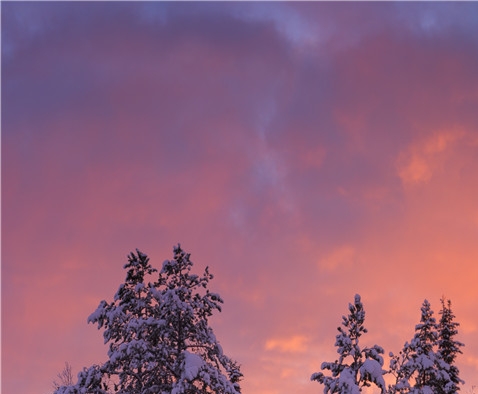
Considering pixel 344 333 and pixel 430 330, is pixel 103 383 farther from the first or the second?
pixel 430 330

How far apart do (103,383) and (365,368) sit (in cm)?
1402

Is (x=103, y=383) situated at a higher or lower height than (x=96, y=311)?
lower

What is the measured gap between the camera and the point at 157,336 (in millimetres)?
29609

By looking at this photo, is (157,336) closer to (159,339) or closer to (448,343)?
(159,339)

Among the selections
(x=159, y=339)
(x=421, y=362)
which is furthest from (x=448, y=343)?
(x=159, y=339)

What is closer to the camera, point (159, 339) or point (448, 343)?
point (159, 339)

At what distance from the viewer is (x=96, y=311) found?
3027 cm

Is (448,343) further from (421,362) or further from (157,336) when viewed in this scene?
(157,336)

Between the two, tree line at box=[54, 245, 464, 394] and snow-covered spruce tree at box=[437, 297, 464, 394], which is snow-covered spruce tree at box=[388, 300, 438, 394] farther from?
tree line at box=[54, 245, 464, 394]

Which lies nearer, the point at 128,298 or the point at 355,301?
the point at 128,298

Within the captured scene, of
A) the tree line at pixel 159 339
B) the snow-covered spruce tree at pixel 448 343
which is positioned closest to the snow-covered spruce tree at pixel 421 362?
the snow-covered spruce tree at pixel 448 343

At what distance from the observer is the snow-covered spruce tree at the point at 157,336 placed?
29.1 metres

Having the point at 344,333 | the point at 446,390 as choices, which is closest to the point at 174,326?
the point at 344,333

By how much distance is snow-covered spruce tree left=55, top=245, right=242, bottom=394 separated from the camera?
29.1m
